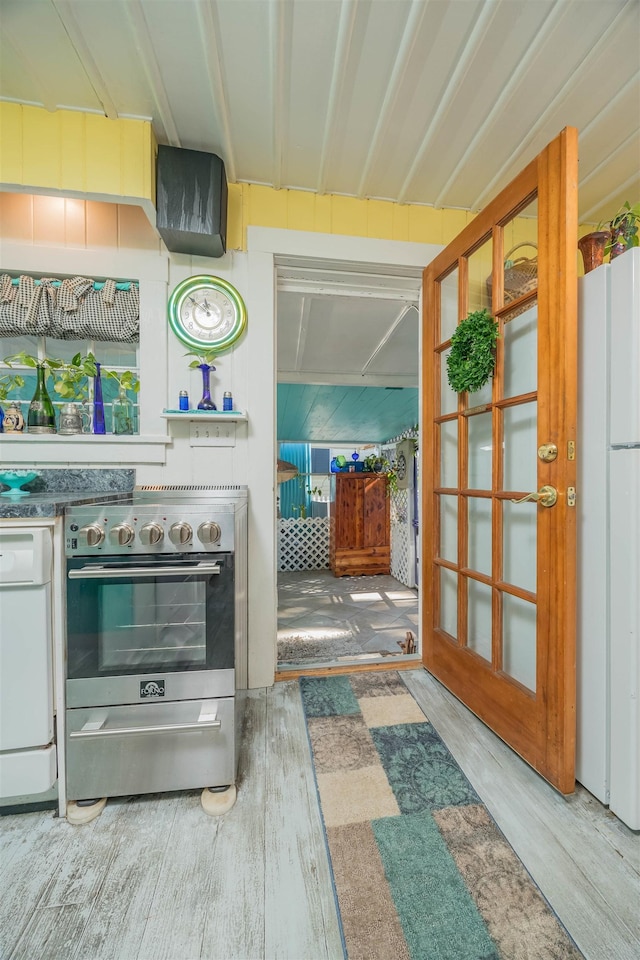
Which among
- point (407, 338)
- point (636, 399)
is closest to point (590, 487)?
point (636, 399)

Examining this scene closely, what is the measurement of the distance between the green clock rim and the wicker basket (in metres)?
1.14

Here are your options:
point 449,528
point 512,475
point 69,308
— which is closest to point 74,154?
point 69,308

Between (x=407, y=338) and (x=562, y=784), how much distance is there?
282 centimetres

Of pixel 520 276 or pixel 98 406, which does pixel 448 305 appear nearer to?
Result: pixel 520 276

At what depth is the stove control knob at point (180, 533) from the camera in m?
1.13

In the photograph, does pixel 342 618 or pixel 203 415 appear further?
pixel 342 618

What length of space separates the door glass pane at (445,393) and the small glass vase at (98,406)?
1.64m

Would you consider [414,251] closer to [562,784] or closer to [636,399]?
[636,399]

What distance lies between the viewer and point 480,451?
5.28ft

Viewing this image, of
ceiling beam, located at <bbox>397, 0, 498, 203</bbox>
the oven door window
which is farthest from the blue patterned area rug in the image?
ceiling beam, located at <bbox>397, 0, 498, 203</bbox>

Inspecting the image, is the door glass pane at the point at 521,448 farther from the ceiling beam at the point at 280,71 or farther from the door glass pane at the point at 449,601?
the ceiling beam at the point at 280,71

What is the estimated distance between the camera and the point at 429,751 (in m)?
1.36

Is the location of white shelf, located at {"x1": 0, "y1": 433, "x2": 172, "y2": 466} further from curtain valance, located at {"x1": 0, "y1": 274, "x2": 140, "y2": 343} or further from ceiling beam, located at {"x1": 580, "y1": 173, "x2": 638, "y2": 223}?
ceiling beam, located at {"x1": 580, "y1": 173, "x2": 638, "y2": 223}

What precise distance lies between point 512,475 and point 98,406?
1831mm
